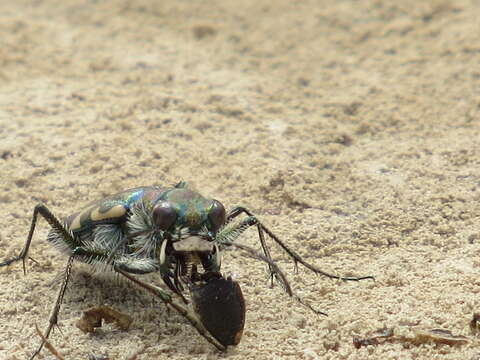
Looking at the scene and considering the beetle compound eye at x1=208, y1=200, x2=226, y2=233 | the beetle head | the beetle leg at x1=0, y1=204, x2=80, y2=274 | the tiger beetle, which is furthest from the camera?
the beetle leg at x1=0, y1=204, x2=80, y2=274

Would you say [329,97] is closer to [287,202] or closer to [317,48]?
[317,48]

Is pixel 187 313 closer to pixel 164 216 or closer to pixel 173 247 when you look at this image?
pixel 173 247

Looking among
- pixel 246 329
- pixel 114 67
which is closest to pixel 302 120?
pixel 114 67

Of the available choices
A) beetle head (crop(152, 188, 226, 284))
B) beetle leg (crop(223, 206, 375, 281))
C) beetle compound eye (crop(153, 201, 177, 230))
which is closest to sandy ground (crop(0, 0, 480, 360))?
beetle leg (crop(223, 206, 375, 281))

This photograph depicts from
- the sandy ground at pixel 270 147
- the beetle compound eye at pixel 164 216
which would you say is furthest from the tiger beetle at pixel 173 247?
the sandy ground at pixel 270 147

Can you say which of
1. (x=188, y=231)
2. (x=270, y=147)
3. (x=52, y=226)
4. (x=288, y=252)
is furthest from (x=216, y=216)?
(x=270, y=147)

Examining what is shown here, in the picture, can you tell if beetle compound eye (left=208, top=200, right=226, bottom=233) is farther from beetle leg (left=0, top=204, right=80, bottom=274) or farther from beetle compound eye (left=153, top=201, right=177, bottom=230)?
beetle leg (left=0, top=204, right=80, bottom=274)
